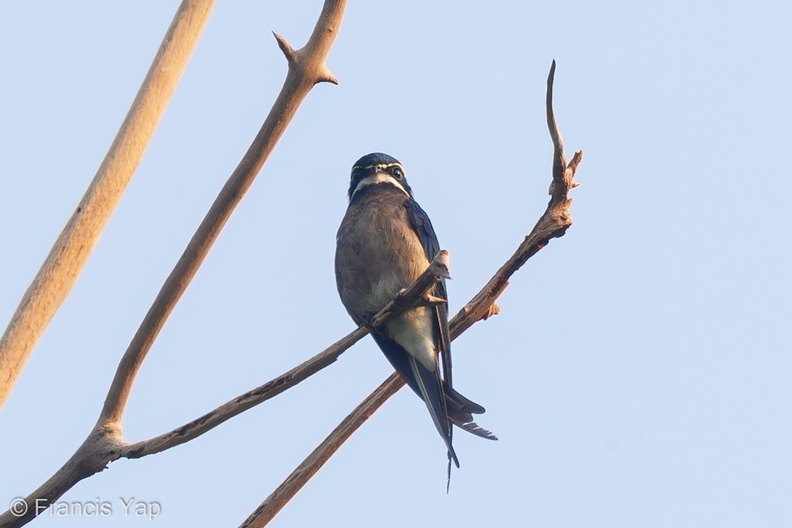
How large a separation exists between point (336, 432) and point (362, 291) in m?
1.82

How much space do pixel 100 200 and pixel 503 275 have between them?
7.18 ft

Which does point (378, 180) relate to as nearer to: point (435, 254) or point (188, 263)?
point (435, 254)

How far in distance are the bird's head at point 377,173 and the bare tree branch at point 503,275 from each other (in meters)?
2.45

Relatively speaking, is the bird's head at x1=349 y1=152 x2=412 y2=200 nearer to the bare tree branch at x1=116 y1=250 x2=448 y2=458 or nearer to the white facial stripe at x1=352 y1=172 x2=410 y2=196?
the white facial stripe at x1=352 y1=172 x2=410 y2=196

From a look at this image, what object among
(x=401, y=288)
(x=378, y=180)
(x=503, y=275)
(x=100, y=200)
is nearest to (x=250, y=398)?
(x=100, y=200)

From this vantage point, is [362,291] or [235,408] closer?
[235,408]

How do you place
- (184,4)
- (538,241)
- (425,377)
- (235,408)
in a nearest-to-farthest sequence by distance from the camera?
1. (235,408)
2. (538,241)
3. (184,4)
4. (425,377)

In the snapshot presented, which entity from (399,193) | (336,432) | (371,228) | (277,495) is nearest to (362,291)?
(371,228)

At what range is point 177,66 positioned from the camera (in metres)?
5.00

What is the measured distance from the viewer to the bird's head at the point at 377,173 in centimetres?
745

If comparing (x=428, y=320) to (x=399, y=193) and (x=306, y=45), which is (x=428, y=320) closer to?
(x=399, y=193)

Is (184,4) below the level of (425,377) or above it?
above

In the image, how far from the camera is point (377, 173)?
7.46 m

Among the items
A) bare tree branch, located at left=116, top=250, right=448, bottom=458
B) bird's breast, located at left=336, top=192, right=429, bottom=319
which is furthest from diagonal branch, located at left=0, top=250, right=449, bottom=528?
bird's breast, located at left=336, top=192, right=429, bottom=319
